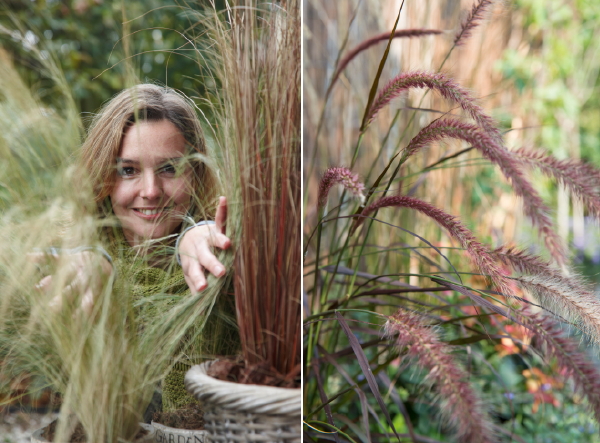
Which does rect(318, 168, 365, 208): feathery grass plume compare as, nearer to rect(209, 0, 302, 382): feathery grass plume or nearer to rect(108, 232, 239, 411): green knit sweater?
rect(209, 0, 302, 382): feathery grass plume

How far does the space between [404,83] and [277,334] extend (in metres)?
0.46

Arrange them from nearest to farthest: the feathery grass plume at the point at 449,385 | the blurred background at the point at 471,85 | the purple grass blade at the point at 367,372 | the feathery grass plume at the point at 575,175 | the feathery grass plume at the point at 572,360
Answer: the feathery grass plume at the point at 449,385
the feathery grass plume at the point at 572,360
the purple grass blade at the point at 367,372
the feathery grass plume at the point at 575,175
the blurred background at the point at 471,85

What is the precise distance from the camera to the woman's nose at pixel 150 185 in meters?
0.76

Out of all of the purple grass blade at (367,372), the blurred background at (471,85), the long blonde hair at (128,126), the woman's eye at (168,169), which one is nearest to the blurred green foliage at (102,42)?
the long blonde hair at (128,126)

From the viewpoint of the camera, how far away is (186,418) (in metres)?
0.77

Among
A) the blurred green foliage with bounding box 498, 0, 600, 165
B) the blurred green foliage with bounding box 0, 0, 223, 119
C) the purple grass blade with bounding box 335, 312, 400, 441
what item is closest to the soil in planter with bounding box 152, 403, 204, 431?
the purple grass blade with bounding box 335, 312, 400, 441

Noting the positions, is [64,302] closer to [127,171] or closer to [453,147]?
[127,171]

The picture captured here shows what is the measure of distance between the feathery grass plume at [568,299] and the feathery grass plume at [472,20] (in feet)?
1.64

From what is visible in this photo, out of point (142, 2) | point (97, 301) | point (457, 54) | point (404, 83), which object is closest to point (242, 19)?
point (142, 2)

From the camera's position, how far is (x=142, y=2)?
764 millimetres

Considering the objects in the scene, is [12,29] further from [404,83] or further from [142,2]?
[404,83]

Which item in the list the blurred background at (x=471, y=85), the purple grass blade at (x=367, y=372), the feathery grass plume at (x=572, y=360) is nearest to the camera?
the feathery grass plume at (x=572, y=360)

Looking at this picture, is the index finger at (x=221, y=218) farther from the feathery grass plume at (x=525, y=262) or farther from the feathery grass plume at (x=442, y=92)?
the feathery grass plume at (x=525, y=262)

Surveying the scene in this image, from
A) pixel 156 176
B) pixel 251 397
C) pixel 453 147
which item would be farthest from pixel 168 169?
pixel 453 147
